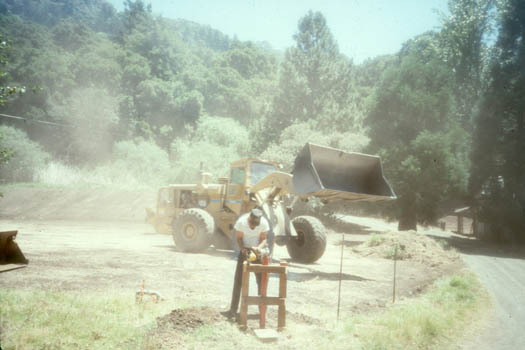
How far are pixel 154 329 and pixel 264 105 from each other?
137 ft

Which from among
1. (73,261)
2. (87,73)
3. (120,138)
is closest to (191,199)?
(73,261)

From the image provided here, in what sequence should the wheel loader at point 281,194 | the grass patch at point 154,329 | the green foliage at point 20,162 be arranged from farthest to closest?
the green foliage at point 20,162 → the wheel loader at point 281,194 → the grass patch at point 154,329

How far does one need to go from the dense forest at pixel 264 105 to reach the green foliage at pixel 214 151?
5.8 inches

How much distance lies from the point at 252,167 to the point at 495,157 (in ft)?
76.8

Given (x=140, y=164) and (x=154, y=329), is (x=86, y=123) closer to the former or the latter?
(x=140, y=164)

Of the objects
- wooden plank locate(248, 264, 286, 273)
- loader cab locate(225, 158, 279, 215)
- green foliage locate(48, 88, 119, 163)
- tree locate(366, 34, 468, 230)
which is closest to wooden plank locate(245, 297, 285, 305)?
wooden plank locate(248, 264, 286, 273)

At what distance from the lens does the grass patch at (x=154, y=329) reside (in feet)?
16.4

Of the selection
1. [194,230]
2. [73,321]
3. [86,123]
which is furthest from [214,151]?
[73,321]

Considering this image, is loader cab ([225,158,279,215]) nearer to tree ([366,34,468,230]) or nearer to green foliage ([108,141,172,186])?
tree ([366,34,468,230])

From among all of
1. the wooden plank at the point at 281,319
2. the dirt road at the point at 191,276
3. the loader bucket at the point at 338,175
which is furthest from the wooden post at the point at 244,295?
the loader bucket at the point at 338,175

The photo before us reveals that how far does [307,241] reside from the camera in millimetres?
12359

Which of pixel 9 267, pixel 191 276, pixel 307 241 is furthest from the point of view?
pixel 307 241

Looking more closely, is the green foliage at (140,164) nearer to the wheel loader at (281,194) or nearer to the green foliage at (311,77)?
the green foliage at (311,77)

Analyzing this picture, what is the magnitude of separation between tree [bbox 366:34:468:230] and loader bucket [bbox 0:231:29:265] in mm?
24978
